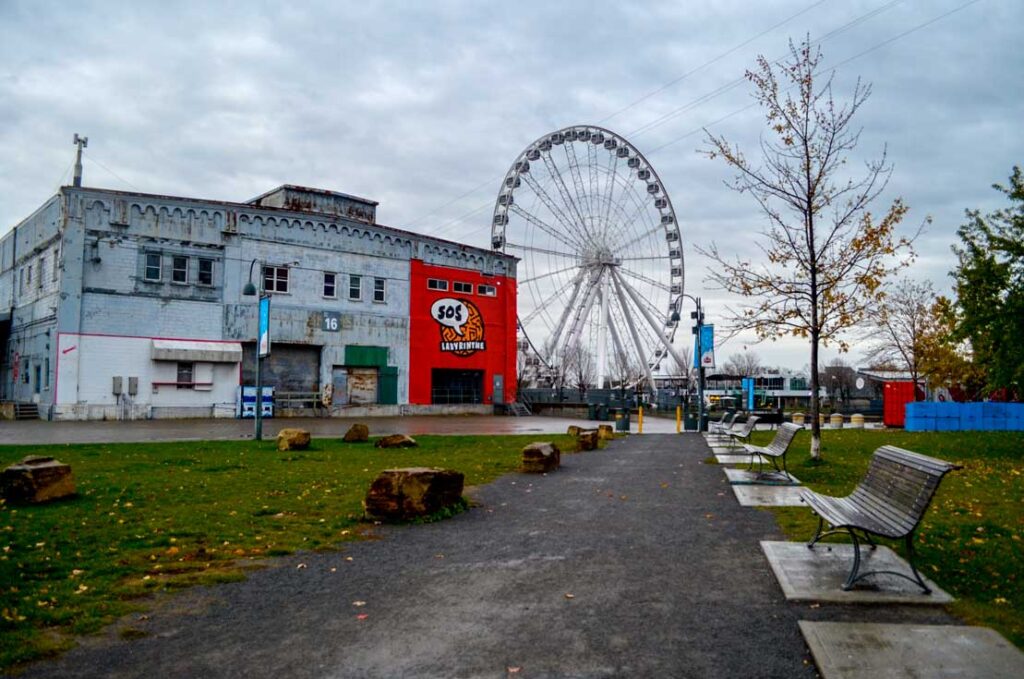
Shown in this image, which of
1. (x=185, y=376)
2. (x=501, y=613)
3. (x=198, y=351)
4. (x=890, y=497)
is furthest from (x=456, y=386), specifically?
(x=501, y=613)

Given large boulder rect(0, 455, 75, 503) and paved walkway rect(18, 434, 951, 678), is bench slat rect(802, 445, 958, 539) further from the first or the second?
large boulder rect(0, 455, 75, 503)

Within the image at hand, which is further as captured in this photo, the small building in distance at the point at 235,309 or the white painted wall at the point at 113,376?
the small building in distance at the point at 235,309

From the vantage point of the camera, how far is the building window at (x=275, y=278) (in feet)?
131

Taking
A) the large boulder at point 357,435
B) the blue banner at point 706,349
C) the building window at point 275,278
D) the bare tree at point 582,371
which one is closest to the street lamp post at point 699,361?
the blue banner at point 706,349


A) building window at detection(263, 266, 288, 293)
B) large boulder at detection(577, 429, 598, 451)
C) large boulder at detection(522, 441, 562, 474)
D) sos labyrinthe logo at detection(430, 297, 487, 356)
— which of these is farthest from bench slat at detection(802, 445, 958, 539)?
sos labyrinthe logo at detection(430, 297, 487, 356)

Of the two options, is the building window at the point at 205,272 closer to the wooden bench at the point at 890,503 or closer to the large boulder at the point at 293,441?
the large boulder at the point at 293,441

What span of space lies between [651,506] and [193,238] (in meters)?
33.0

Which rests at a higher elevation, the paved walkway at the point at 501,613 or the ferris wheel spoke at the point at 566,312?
the ferris wheel spoke at the point at 566,312

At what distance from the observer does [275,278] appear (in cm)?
4009

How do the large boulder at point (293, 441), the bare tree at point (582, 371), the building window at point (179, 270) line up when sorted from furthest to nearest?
1. the bare tree at point (582, 371)
2. the building window at point (179, 270)
3. the large boulder at point (293, 441)

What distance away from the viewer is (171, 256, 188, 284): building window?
36.3 metres

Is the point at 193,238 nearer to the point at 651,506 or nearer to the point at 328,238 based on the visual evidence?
the point at 328,238

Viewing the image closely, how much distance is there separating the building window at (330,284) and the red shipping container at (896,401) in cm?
2779

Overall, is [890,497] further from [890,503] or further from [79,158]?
[79,158]
